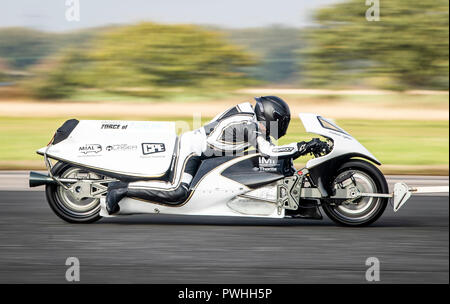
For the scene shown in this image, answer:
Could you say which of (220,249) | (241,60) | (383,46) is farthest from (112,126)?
(241,60)

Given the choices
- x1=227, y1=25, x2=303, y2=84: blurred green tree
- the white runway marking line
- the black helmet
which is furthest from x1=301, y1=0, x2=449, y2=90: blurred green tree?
the black helmet

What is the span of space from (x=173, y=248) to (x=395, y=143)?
39.2 ft

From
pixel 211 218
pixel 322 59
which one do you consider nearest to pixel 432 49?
pixel 322 59

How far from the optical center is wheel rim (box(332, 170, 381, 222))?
7543 mm

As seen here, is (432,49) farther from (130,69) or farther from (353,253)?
(353,253)

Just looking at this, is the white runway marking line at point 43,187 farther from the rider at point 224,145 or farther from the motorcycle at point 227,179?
the rider at point 224,145

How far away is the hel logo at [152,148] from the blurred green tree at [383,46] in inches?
887

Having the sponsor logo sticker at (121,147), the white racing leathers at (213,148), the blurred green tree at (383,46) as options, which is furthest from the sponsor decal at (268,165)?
the blurred green tree at (383,46)

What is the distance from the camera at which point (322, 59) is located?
1185 inches

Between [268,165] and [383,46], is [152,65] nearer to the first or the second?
[383,46]

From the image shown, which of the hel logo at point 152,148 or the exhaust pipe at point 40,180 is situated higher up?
the hel logo at point 152,148

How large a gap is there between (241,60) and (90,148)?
2607 centimetres

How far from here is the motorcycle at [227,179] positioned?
752 centimetres

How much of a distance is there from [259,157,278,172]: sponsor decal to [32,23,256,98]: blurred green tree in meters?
23.6
